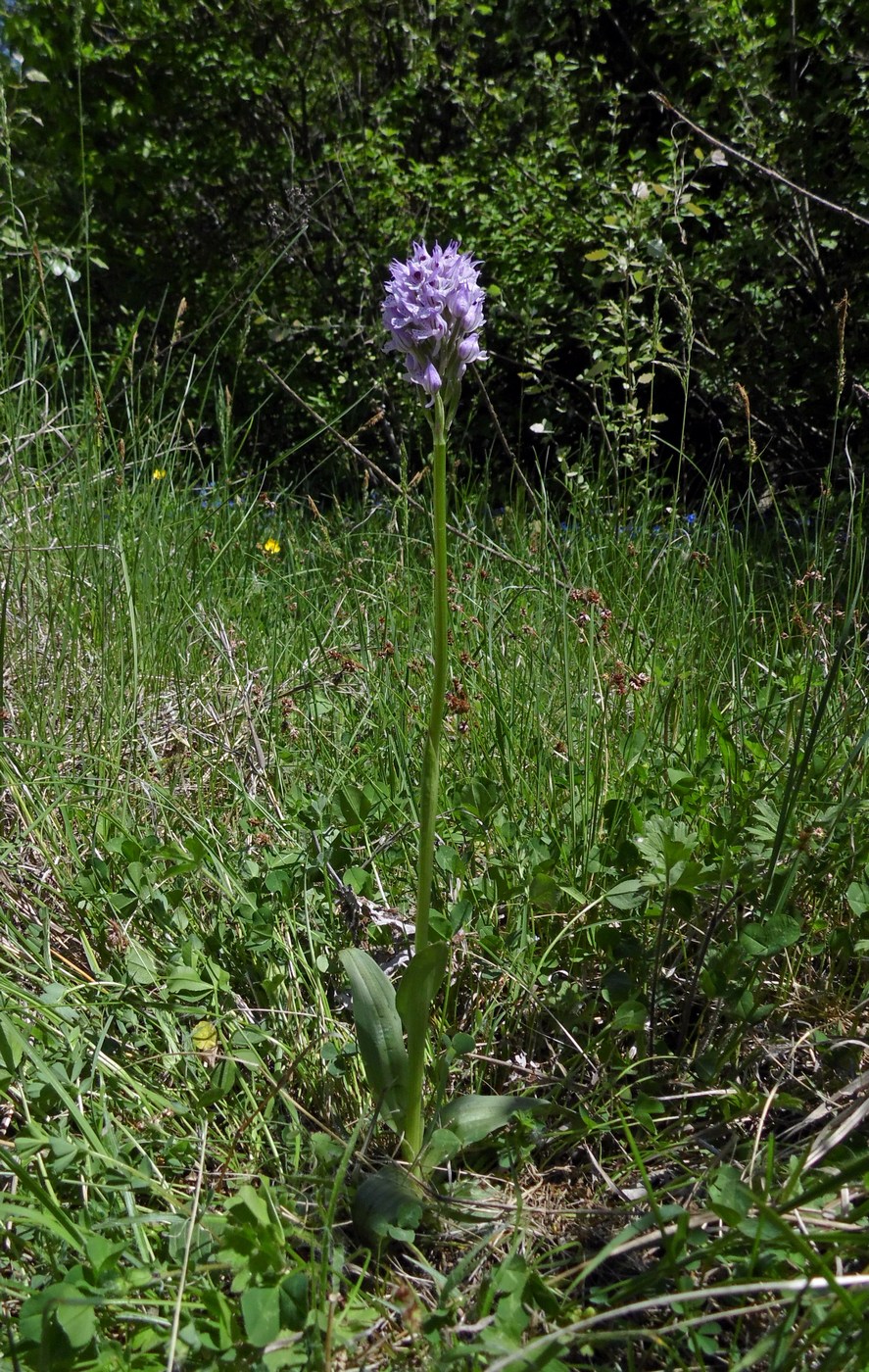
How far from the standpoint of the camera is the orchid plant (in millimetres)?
1067

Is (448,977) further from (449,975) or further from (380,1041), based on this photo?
(380,1041)

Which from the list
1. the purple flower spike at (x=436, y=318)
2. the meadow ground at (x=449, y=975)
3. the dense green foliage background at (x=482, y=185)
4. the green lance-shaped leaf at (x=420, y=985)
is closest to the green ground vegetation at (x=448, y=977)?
the meadow ground at (x=449, y=975)

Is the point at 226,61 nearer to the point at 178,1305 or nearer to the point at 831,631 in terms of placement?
the point at 831,631

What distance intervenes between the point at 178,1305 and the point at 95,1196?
25 centimetres

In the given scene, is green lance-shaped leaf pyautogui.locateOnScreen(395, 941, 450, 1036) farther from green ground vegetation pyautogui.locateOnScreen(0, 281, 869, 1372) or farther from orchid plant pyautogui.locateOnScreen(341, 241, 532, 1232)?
green ground vegetation pyautogui.locateOnScreen(0, 281, 869, 1372)

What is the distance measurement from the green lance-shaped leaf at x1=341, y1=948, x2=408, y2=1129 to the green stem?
0.13 feet

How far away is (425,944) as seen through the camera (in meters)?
1.10

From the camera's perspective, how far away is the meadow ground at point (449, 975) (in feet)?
3.08

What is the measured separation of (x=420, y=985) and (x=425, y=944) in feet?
0.19

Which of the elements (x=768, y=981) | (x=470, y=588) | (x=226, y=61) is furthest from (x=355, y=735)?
(x=226, y=61)

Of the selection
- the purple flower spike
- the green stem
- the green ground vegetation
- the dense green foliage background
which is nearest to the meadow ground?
the green ground vegetation

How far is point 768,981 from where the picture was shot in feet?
4.41

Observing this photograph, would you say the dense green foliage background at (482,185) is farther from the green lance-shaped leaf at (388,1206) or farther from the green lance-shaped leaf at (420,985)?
the green lance-shaped leaf at (388,1206)

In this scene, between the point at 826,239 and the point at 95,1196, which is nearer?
the point at 95,1196
